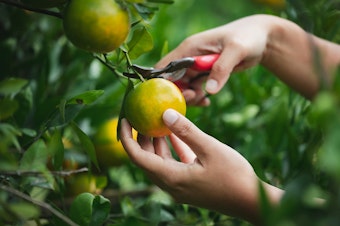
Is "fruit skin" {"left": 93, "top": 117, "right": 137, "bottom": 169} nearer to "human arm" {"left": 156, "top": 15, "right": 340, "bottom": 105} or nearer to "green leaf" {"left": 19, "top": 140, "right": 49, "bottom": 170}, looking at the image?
"human arm" {"left": 156, "top": 15, "right": 340, "bottom": 105}

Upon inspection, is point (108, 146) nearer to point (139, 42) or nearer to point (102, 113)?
point (102, 113)

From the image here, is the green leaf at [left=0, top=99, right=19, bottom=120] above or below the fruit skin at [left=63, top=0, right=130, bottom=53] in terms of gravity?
below

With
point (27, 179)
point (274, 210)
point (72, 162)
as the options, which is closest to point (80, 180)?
point (72, 162)

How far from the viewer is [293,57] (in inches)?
62.3

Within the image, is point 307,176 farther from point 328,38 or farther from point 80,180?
point 328,38

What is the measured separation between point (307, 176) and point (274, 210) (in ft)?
0.15

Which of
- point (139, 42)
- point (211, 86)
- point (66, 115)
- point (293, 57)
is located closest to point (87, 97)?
point (66, 115)

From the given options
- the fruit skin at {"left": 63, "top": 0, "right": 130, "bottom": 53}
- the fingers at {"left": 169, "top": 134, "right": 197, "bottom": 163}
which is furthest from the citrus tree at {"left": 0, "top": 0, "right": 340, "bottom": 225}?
the fingers at {"left": 169, "top": 134, "right": 197, "bottom": 163}

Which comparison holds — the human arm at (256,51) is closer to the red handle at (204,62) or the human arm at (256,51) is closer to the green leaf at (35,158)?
the red handle at (204,62)

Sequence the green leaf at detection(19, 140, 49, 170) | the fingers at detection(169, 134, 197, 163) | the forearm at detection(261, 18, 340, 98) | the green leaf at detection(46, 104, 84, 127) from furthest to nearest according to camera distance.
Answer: the forearm at detection(261, 18, 340, 98), the fingers at detection(169, 134, 197, 163), the green leaf at detection(46, 104, 84, 127), the green leaf at detection(19, 140, 49, 170)

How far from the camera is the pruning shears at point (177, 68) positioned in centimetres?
104

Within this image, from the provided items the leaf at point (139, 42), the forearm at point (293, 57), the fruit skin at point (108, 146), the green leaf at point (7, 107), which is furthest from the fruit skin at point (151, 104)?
the forearm at point (293, 57)

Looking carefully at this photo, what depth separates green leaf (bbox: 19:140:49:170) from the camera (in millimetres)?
859

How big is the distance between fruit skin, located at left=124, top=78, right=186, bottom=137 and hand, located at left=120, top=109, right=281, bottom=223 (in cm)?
2
